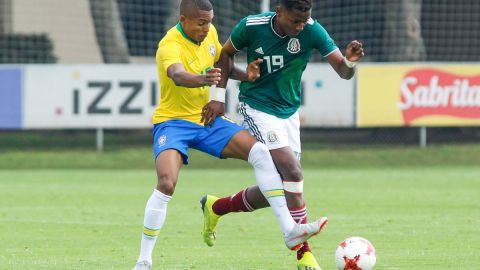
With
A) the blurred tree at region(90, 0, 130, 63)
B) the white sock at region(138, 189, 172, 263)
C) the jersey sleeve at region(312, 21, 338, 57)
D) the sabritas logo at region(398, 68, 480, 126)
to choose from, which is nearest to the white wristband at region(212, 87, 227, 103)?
the jersey sleeve at region(312, 21, 338, 57)

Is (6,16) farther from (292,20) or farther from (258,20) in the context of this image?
(292,20)

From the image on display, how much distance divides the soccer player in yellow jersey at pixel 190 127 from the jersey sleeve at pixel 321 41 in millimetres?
500

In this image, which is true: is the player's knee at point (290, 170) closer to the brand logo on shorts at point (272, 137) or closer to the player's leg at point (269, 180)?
the player's leg at point (269, 180)

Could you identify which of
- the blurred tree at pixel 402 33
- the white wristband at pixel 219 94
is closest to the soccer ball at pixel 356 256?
the white wristband at pixel 219 94

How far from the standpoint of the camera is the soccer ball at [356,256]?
23.9 ft

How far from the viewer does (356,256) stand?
7297 millimetres

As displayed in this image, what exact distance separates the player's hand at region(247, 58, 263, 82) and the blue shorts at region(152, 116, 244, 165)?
395 mm

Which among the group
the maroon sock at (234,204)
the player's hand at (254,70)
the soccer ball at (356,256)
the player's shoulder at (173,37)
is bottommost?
the maroon sock at (234,204)

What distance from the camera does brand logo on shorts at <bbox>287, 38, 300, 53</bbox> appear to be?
8.16 meters

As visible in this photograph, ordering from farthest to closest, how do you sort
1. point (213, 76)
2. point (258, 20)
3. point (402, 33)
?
1. point (402, 33)
2. point (258, 20)
3. point (213, 76)

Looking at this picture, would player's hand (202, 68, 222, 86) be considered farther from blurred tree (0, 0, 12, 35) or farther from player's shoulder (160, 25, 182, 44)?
blurred tree (0, 0, 12, 35)

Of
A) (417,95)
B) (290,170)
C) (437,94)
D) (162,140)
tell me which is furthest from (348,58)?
(437,94)

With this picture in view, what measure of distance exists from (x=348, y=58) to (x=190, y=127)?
4.01 feet

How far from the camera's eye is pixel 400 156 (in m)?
20.2
